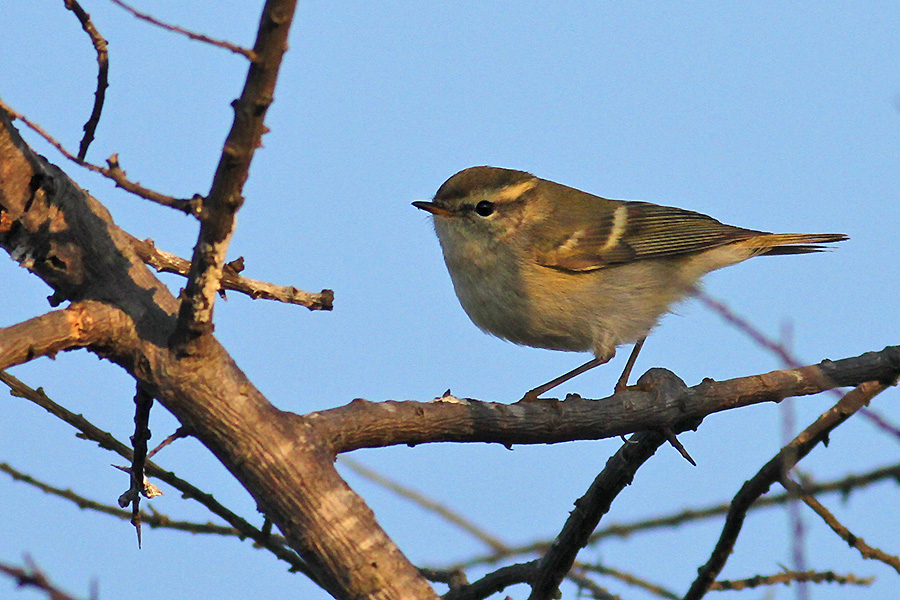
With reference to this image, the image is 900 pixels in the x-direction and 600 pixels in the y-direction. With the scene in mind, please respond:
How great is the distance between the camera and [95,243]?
279 centimetres

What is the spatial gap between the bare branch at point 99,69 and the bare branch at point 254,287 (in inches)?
14.7

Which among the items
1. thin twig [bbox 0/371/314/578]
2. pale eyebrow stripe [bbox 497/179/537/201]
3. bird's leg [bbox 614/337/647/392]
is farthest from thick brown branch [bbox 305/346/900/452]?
pale eyebrow stripe [bbox 497/179/537/201]

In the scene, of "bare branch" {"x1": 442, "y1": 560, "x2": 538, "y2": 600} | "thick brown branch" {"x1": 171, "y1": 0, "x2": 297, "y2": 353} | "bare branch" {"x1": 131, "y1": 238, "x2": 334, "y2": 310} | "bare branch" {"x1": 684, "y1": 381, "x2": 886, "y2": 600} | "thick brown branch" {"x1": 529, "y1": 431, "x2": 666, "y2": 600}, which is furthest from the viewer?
"bare branch" {"x1": 442, "y1": 560, "x2": 538, "y2": 600}

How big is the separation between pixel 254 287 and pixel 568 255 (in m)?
2.90

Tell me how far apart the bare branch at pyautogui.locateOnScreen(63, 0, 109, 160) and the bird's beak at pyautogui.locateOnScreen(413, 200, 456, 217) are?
9.56 ft

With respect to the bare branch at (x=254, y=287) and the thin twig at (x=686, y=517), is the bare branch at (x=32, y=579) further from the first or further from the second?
the thin twig at (x=686, y=517)

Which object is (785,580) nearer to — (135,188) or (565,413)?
(565,413)

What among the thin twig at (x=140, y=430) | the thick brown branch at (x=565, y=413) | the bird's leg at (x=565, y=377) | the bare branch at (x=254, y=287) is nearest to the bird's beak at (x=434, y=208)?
the bird's leg at (x=565, y=377)

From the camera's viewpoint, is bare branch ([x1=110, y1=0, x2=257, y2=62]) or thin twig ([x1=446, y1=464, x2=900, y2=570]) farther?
thin twig ([x1=446, y1=464, x2=900, y2=570])

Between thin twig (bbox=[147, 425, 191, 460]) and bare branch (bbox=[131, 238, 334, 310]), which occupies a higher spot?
bare branch (bbox=[131, 238, 334, 310])

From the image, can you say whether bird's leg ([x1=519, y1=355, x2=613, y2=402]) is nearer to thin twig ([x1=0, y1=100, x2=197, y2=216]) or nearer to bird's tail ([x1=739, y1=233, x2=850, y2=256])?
bird's tail ([x1=739, y1=233, x2=850, y2=256])

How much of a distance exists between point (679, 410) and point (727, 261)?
106 inches

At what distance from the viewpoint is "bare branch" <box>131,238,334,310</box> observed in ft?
9.85

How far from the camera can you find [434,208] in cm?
566
